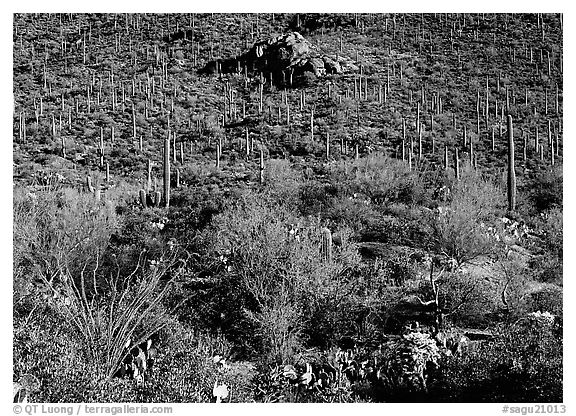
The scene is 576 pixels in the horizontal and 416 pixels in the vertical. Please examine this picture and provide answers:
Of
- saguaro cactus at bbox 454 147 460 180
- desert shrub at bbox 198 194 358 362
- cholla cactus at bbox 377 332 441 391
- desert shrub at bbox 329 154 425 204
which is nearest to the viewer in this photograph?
cholla cactus at bbox 377 332 441 391

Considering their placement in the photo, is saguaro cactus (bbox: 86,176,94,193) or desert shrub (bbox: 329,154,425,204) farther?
desert shrub (bbox: 329,154,425,204)

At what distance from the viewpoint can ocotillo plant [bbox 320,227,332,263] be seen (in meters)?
10.1

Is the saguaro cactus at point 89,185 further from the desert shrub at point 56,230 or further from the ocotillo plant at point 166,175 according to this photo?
the ocotillo plant at point 166,175

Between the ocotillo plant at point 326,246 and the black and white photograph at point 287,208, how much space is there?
0.33 ft

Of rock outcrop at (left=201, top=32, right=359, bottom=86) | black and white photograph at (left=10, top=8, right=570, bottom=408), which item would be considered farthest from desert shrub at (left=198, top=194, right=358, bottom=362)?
rock outcrop at (left=201, top=32, right=359, bottom=86)

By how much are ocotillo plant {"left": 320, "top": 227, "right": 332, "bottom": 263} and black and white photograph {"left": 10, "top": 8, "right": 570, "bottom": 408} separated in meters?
0.10

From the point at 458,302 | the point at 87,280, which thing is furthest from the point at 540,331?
the point at 87,280

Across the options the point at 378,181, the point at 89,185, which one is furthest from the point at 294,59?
the point at 89,185

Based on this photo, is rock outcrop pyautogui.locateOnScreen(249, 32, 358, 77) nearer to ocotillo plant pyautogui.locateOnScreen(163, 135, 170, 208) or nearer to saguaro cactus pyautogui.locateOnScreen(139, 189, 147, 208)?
ocotillo plant pyautogui.locateOnScreen(163, 135, 170, 208)

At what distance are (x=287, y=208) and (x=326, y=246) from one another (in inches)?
66.9

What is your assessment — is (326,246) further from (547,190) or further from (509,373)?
(547,190)

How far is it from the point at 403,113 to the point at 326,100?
6.06ft

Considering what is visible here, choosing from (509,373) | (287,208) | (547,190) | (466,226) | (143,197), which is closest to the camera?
(509,373)

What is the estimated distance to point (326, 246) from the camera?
10.6m
